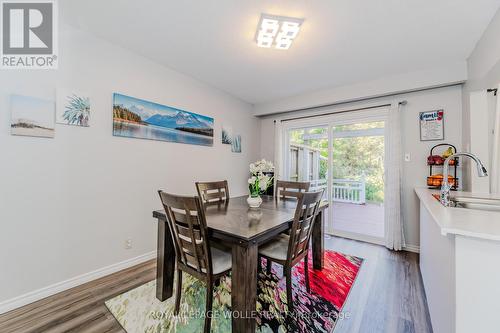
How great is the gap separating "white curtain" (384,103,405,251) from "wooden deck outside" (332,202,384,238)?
0.27 metres

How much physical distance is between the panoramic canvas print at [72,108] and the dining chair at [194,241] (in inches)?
55.3

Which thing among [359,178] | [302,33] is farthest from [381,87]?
[302,33]

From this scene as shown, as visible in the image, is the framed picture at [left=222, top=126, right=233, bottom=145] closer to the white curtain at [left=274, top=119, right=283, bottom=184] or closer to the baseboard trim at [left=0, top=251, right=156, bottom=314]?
the white curtain at [left=274, top=119, right=283, bottom=184]

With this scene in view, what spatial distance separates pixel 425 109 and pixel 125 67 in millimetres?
4005

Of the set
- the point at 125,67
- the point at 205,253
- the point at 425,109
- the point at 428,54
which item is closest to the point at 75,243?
the point at 205,253

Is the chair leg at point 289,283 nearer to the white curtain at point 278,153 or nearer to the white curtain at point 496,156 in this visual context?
the white curtain at point 496,156

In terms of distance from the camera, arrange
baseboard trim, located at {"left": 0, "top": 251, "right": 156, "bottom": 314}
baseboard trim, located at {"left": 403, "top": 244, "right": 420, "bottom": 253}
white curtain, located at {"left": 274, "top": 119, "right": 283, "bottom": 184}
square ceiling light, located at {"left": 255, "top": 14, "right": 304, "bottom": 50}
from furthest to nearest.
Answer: white curtain, located at {"left": 274, "top": 119, "right": 283, "bottom": 184}, baseboard trim, located at {"left": 403, "top": 244, "right": 420, "bottom": 253}, square ceiling light, located at {"left": 255, "top": 14, "right": 304, "bottom": 50}, baseboard trim, located at {"left": 0, "top": 251, "right": 156, "bottom": 314}

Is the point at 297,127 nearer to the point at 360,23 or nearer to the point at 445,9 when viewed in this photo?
the point at 360,23

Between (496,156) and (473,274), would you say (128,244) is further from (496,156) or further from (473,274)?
(496,156)

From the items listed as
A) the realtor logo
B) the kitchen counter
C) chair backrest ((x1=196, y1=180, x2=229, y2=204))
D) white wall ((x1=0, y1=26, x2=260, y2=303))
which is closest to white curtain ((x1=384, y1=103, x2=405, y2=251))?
the kitchen counter

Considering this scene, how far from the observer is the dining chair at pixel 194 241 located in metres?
1.32

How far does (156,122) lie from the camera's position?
2.66 m

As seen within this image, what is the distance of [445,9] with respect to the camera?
1.72m

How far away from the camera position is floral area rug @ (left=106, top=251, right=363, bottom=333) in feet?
4.96
